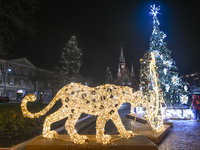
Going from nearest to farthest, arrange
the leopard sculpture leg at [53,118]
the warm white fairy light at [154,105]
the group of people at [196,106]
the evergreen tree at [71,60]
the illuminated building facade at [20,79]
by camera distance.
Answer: the leopard sculpture leg at [53,118] < the warm white fairy light at [154,105] < the group of people at [196,106] < the evergreen tree at [71,60] < the illuminated building facade at [20,79]

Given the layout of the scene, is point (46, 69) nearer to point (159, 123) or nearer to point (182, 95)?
point (182, 95)

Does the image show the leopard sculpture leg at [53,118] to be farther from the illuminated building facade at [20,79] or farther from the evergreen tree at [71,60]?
the illuminated building facade at [20,79]

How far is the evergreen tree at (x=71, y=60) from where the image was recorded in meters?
28.4

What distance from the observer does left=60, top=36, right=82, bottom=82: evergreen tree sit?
93.1 feet

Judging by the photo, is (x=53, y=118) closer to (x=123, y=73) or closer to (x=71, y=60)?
(x=71, y=60)

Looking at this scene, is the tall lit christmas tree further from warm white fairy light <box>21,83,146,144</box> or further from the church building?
the church building

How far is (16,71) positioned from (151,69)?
113ft

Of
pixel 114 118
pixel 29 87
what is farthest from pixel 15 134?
pixel 29 87

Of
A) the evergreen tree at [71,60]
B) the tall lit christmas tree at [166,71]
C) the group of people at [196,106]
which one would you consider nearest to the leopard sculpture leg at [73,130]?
the group of people at [196,106]

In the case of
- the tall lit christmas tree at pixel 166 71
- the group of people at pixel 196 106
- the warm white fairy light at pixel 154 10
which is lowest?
the group of people at pixel 196 106

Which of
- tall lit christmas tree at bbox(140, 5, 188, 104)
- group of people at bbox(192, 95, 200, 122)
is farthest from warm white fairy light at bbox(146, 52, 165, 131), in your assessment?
tall lit christmas tree at bbox(140, 5, 188, 104)

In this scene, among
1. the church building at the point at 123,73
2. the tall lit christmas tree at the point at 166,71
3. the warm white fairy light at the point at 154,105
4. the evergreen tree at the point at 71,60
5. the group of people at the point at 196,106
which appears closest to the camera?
the warm white fairy light at the point at 154,105

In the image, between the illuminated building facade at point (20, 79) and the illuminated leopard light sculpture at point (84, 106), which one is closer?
the illuminated leopard light sculpture at point (84, 106)

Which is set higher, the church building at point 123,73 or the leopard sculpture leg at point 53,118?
the church building at point 123,73
